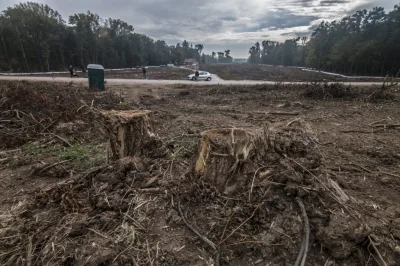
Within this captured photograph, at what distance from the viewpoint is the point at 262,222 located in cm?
222

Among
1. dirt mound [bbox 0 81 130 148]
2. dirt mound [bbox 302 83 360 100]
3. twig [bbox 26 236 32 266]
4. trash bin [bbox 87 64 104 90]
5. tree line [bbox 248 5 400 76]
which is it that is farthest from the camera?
tree line [bbox 248 5 400 76]

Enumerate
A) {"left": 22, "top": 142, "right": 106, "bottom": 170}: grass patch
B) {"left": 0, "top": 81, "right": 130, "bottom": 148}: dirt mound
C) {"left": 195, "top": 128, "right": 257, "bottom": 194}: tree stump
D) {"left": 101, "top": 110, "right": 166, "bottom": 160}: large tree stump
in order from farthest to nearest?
{"left": 0, "top": 81, "right": 130, "bottom": 148}: dirt mound, {"left": 22, "top": 142, "right": 106, "bottom": 170}: grass patch, {"left": 101, "top": 110, "right": 166, "bottom": 160}: large tree stump, {"left": 195, "top": 128, "right": 257, "bottom": 194}: tree stump

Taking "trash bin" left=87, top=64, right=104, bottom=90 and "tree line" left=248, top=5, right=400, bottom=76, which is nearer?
"trash bin" left=87, top=64, right=104, bottom=90

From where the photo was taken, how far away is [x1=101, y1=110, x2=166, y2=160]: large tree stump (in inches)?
132

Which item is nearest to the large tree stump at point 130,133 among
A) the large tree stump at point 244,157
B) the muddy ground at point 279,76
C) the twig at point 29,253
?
the large tree stump at point 244,157

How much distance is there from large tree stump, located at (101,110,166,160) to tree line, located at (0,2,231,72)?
4286 cm

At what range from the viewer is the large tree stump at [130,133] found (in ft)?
11.0

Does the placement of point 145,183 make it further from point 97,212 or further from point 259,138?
point 259,138

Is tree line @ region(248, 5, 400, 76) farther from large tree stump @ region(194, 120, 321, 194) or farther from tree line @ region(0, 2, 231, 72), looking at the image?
tree line @ region(0, 2, 231, 72)

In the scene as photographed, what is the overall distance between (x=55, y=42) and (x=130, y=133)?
49.2 meters

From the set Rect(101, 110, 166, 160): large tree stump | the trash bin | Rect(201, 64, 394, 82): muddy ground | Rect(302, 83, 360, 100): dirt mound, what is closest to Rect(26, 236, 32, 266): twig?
Rect(101, 110, 166, 160): large tree stump

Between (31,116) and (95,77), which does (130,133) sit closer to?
(31,116)

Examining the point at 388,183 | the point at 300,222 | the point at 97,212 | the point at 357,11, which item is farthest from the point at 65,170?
the point at 357,11

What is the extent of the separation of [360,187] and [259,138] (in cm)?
190
